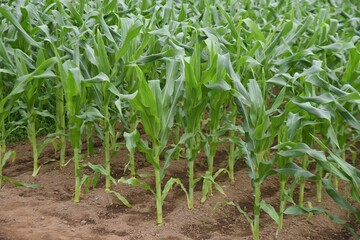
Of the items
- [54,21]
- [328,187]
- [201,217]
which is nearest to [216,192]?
[201,217]

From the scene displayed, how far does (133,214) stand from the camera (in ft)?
12.8

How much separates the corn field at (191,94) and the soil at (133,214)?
2.4 inches

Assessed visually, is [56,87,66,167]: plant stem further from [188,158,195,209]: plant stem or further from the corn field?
[188,158,195,209]: plant stem

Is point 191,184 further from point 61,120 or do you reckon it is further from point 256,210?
point 61,120

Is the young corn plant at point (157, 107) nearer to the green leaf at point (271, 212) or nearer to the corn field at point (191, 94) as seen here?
the corn field at point (191, 94)

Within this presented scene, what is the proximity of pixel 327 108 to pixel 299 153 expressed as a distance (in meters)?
0.46

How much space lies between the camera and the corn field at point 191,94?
11.4 feet

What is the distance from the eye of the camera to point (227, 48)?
4359 millimetres

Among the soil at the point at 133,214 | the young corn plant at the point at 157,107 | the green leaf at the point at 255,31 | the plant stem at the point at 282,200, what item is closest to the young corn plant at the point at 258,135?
the plant stem at the point at 282,200

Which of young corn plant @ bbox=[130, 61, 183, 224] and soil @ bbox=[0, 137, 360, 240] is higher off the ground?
young corn plant @ bbox=[130, 61, 183, 224]

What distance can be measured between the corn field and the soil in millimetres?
62

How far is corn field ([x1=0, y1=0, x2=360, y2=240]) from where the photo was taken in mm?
3482

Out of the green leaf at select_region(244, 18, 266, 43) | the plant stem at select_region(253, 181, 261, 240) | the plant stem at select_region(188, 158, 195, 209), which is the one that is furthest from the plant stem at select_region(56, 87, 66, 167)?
the plant stem at select_region(253, 181, 261, 240)

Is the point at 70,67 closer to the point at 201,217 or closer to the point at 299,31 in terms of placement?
the point at 201,217
